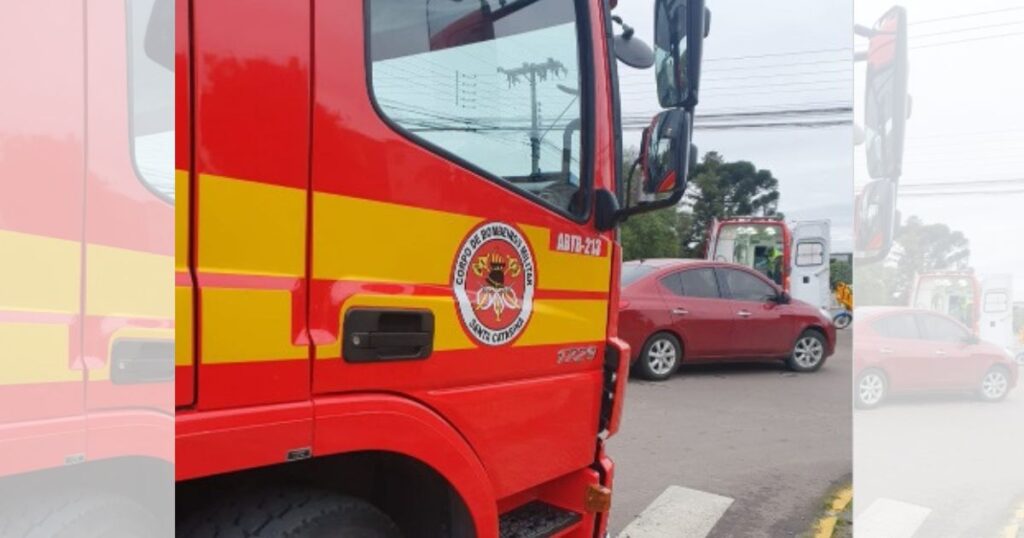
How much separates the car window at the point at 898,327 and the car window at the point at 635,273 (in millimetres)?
6694

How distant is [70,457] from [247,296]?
480mm

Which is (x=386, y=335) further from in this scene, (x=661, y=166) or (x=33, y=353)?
(x=661, y=166)

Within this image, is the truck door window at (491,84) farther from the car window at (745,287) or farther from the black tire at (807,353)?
the black tire at (807,353)

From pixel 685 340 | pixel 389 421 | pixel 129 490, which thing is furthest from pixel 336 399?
pixel 685 340

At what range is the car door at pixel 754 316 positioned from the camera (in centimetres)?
873

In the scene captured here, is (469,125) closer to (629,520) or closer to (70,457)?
(70,457)

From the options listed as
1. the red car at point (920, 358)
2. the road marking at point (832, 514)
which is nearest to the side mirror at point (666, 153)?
the red car at point (920, 358)

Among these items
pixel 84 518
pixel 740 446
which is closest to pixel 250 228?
pixel 84 518

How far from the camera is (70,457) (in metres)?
0.89

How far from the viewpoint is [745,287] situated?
890 cm

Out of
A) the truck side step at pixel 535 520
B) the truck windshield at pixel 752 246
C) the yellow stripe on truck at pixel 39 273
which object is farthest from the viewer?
the truck windshield at pixel 752 246

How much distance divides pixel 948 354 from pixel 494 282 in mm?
1035

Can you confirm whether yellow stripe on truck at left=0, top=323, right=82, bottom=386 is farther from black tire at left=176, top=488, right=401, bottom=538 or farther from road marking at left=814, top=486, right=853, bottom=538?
road marking at left=814, top=486, right=853, bottom=538

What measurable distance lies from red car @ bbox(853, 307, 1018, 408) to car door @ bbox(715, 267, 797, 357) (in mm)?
7316
